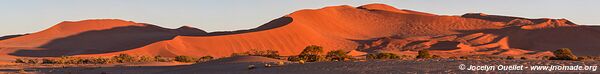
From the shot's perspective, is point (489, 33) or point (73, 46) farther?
point (489, 33)

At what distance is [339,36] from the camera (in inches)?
3278

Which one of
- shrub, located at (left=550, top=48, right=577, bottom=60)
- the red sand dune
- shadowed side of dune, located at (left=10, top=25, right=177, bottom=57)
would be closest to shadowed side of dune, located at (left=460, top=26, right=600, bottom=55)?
the red sand dune

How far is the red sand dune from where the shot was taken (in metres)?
67.2

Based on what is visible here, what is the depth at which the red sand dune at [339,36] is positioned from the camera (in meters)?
67.2

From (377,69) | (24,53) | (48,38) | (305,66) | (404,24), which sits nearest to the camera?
(377,69)

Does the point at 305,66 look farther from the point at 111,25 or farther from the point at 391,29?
the point at 111,25

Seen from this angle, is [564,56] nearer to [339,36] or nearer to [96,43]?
[339,36]

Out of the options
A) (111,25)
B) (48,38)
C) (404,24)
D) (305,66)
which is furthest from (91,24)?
(305,66)

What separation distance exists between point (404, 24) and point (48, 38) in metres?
46.1

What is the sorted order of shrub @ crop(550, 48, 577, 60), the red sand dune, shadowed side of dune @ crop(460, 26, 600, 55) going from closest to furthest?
1. shrub @ crop(550, 48, 577, 60)
2. the red sand dune
3. shadowed side of dune @ crop(460, 26, 600, 55)

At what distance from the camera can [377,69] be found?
17.5 meters

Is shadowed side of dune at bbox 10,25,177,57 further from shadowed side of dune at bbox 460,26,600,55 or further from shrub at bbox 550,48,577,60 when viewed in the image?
shrub at bbox 550,48,577,60

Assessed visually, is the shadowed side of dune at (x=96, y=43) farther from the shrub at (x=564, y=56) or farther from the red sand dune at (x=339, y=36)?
the shrub at (x=564, y=56)

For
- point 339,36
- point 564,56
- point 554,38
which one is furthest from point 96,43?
point 564,56
